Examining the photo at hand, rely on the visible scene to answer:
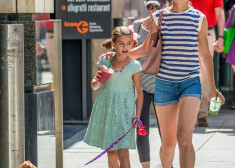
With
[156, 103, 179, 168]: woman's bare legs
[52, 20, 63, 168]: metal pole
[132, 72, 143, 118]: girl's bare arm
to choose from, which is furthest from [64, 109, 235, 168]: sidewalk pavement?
[132, 72, 143, 118]: girl's bare arm

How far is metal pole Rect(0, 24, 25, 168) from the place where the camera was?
5914mm

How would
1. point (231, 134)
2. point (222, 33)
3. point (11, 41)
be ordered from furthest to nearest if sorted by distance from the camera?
point (222, 33)
point (231, 134)
point (11, 41)

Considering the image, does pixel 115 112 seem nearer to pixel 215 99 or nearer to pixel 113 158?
pixel 113 158

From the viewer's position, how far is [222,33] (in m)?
10.5

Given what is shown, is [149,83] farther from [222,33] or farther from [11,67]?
[222,33]

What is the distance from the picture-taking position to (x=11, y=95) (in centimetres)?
596

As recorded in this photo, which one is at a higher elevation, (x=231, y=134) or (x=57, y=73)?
(x=57, y=73)

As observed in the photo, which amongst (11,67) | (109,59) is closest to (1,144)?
(11,67)

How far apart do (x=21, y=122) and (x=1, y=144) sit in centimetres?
25

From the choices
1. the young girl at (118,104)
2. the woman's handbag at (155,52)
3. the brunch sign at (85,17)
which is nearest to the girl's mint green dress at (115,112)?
the young girl at (118,104)

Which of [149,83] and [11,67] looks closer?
[11,67]

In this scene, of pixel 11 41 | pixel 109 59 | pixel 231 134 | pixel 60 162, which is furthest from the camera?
pixel 231 134

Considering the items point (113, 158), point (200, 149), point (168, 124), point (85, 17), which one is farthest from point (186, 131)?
point (85, 17)

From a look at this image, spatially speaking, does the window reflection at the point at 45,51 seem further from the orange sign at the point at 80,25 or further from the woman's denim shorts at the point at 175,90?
the orange sign at the point at 80,25
